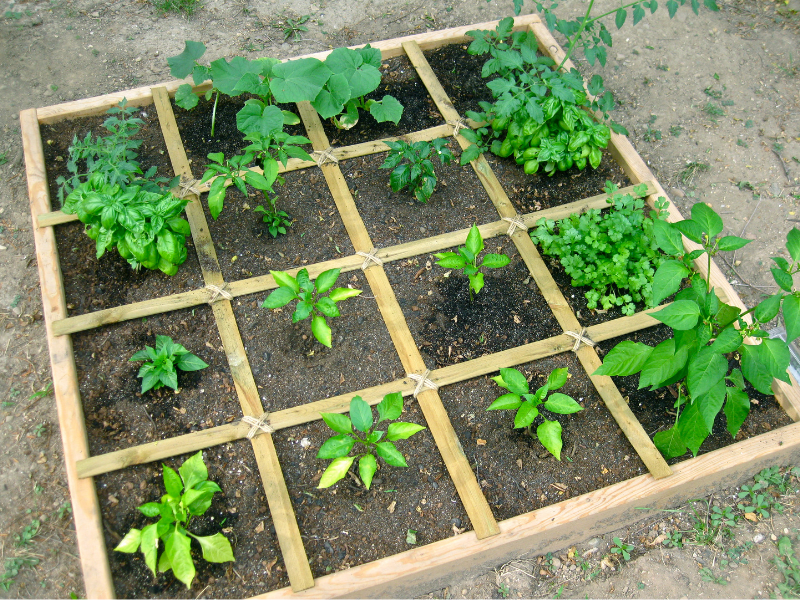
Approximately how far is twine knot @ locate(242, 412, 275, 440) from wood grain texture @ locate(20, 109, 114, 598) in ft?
1.84

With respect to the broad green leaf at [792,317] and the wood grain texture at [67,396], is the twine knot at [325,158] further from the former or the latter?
the broad green leaf at [792,317]

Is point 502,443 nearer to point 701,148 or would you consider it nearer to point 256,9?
point 701,148

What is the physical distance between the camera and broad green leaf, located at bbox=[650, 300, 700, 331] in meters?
1.91

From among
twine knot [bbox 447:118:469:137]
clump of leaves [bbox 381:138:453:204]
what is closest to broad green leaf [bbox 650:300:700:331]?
clump of leaves [bbox 381:138:453:204]

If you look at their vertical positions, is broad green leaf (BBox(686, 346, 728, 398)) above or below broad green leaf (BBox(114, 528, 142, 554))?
above

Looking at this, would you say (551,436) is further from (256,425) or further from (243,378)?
(243,378)

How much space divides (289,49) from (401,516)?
2843 millimetres

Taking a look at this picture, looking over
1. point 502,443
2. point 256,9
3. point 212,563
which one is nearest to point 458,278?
point 502,443

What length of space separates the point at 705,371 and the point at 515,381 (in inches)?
24.7

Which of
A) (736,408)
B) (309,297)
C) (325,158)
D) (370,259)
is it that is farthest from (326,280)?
(736,408)

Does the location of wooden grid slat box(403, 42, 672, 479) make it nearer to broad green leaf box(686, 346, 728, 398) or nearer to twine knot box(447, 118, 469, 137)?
twine knot box(447, 118, 469, 137)

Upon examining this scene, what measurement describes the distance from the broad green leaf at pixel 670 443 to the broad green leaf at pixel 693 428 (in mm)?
73

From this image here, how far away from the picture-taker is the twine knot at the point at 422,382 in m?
2.39

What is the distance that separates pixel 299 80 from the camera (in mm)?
2586
